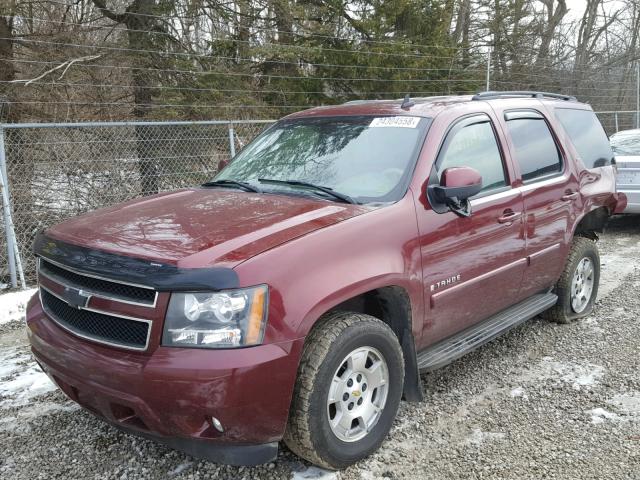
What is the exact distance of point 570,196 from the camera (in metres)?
4.63

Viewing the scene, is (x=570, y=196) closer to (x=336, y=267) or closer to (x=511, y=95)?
(x=511, y=95)

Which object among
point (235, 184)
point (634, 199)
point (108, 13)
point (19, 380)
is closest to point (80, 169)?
point (19, 380)

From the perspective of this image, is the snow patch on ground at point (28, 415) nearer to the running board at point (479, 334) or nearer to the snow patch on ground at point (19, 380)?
the snow patch on ground at point (19, 380)

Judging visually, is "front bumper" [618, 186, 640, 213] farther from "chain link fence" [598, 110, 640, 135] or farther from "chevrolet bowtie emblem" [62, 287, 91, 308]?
"chain link fence" [598, 110, 640, 135]

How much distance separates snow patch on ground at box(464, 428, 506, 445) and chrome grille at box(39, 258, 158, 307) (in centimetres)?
198

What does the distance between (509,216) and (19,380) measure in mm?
3689

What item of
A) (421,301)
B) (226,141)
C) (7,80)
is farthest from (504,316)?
(7,80)

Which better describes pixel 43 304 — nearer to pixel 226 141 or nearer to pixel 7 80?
pixel 226 141

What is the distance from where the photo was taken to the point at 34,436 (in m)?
3.33

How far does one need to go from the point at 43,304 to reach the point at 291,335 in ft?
5.05

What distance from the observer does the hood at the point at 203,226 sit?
2561 millimetres

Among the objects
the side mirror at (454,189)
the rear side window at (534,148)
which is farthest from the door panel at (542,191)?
the side mirror at (454,189)

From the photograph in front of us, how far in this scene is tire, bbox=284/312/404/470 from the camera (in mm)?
2664

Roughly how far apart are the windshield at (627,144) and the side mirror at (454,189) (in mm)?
6669
